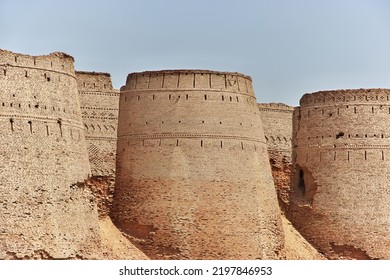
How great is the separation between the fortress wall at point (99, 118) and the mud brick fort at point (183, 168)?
0.04m

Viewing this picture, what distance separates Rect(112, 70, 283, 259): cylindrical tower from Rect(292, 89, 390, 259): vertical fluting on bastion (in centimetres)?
246

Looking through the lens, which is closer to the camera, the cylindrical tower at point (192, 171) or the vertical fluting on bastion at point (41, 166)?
the vertical fluting on bastion at point (41, 166)

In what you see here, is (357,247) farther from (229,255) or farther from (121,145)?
(121,145)

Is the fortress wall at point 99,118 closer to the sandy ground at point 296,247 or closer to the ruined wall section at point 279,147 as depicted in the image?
the ruined wall section at point 279,147

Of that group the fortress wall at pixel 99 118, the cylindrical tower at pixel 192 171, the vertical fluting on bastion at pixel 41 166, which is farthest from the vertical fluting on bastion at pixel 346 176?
the vertical fluting on bastion at pixel 41 166

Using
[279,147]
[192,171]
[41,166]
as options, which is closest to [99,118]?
[192,171]

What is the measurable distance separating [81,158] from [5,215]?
293 cm

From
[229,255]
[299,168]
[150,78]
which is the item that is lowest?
[229,255]

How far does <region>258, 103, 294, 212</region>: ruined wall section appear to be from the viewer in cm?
3612

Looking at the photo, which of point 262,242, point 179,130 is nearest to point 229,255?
point 262,242

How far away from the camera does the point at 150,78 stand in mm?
32594

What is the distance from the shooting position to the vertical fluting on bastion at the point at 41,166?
2792cm

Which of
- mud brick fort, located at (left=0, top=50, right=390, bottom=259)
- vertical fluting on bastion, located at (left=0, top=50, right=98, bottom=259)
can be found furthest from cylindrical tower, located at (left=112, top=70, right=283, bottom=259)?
vertical fluting on bastion, located at (left=0, top=50, right=98, bottom=259)

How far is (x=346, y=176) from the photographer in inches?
1383
